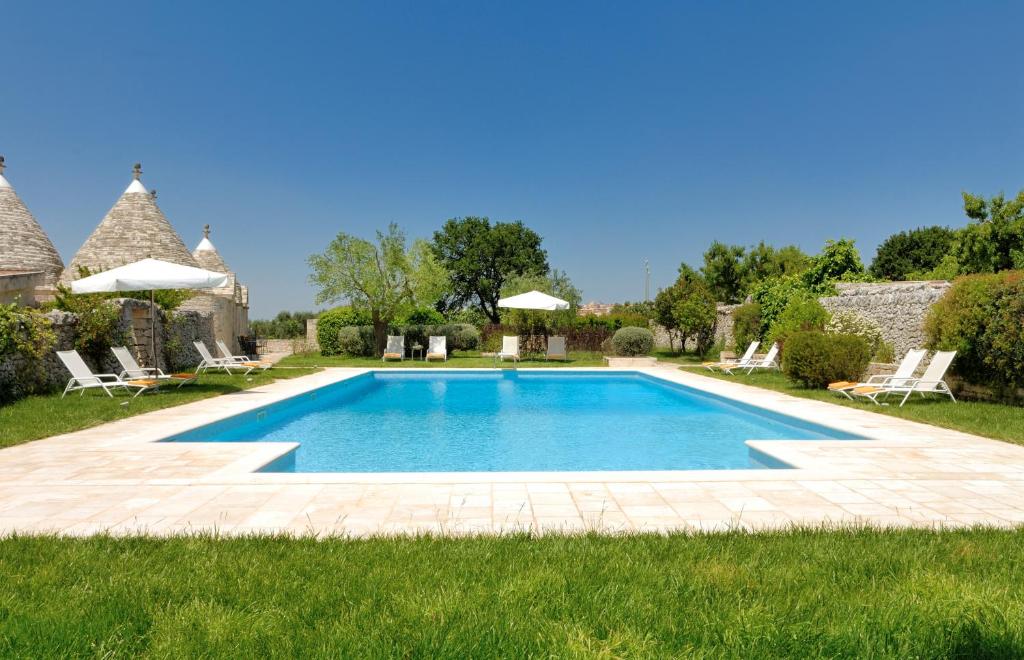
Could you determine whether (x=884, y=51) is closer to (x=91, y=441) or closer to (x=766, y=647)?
(x=766, y=647)

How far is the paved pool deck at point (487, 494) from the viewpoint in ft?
10.7

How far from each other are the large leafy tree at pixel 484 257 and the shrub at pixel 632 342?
75.4ft

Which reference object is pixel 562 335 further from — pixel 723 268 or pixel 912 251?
pixel 912 251

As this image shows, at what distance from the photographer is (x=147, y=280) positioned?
8977mm

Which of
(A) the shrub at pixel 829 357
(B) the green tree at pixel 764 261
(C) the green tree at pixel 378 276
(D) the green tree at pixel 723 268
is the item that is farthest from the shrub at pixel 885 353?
(D) the green tree at pixel 723 268

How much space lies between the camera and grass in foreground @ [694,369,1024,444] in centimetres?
630

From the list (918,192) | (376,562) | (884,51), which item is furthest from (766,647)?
(918,192)

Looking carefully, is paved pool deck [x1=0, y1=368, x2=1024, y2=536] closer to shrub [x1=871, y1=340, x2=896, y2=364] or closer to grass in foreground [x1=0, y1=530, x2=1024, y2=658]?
grass in foreground [x1=0, y1=530, x2=1024, y2=658]

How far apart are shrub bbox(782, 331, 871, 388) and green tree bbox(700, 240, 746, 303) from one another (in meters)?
27.2

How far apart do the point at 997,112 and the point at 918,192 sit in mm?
7487

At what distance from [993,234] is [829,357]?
24648mm

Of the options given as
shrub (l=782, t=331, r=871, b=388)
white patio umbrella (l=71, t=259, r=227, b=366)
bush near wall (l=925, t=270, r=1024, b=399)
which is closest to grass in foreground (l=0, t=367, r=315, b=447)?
white patio umbrella (l=71, t=259, r=227, b=366)

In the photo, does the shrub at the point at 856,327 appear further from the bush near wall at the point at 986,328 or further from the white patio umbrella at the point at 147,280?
the white patio umbrella at the point at 147,280

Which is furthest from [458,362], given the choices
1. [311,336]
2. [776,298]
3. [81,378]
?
[81,378]
